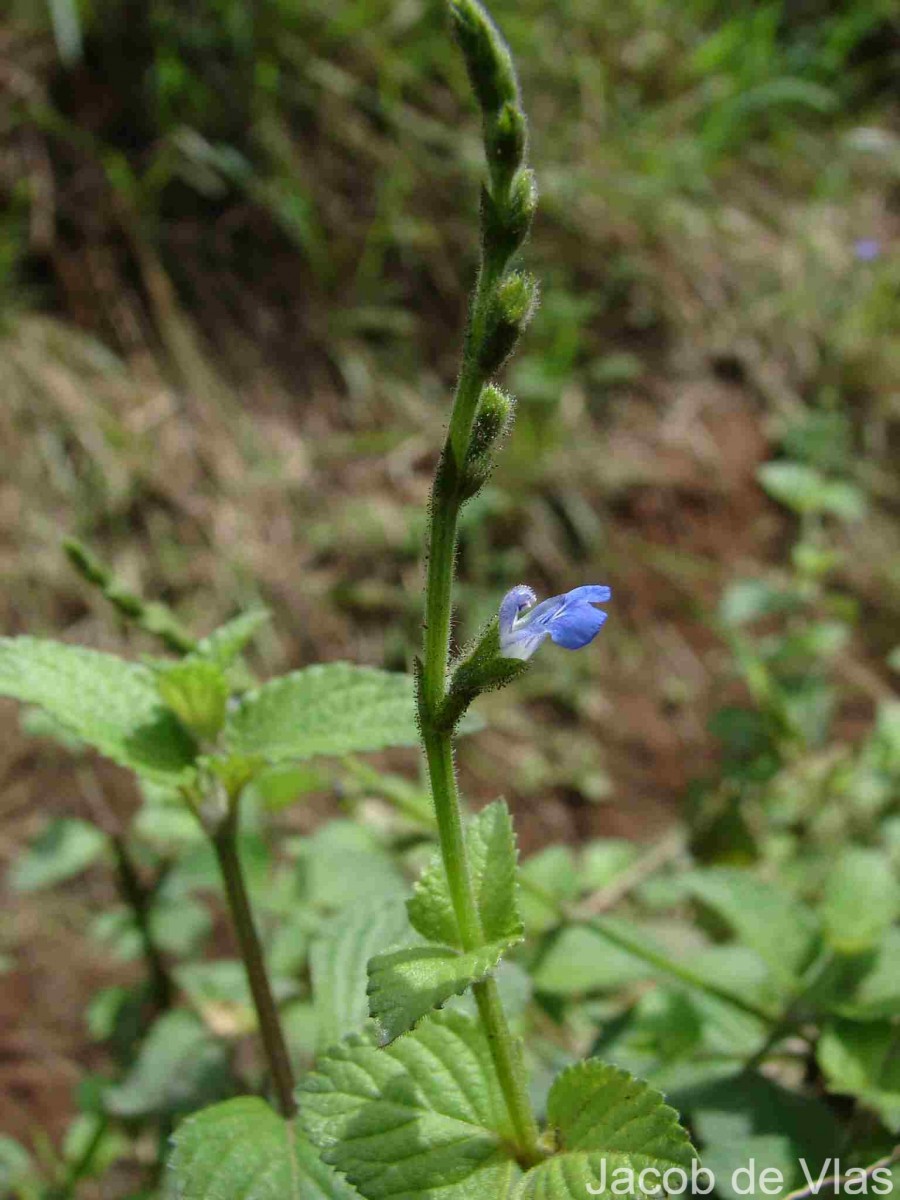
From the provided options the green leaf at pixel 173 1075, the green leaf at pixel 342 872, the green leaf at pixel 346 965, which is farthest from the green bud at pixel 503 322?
the green leaf at pixel 173 1075

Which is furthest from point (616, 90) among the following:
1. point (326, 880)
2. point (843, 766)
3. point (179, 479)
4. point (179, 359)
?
point (326, 880)

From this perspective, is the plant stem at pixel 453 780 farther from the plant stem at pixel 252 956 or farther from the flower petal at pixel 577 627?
the plant stem at pixel 252 956

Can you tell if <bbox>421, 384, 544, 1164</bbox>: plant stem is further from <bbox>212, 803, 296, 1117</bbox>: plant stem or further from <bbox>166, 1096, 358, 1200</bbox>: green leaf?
<bbox>212, 803, 296, 1117</bbox>: plant stem

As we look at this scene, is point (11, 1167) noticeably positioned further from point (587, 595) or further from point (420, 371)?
point (420, 371)

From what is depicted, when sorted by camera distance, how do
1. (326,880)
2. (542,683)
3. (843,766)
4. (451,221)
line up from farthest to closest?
(451,221), (542,683), (843,766), (326,880)

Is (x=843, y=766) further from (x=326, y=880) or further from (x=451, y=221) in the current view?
(x=451, y=221)
